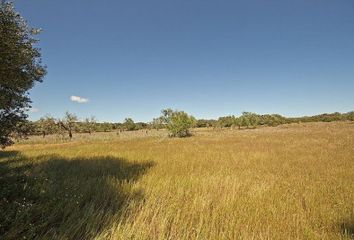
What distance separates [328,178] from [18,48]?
1142 cm

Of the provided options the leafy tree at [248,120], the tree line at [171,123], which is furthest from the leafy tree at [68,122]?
the leafy tree at [248,120]

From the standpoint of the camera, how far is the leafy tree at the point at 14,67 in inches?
295

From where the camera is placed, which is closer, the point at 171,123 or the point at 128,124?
the point at 171,123

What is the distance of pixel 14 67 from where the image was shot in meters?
8.69

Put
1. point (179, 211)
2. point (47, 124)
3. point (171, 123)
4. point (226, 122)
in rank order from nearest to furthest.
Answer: point (179, 211)
point (171, 123)
point (47, 124)
point (226, 122)

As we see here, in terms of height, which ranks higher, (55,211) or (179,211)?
(55,211)

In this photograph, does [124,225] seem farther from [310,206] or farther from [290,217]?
[310,206]

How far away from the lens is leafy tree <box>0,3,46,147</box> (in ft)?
24.6

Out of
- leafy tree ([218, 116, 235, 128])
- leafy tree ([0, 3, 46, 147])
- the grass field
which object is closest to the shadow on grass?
the grass field

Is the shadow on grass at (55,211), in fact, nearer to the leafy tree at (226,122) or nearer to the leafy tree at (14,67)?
the leafy tree at (14,67)

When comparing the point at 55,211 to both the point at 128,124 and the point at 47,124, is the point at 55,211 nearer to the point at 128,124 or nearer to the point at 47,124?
the point at 47,124

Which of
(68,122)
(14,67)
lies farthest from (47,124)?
(14,67)

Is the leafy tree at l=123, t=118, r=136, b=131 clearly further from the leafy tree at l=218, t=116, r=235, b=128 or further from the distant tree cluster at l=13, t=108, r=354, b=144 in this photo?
the leafy tree at l=218, t=116, r=235, b=128

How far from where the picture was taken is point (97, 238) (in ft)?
13.3
